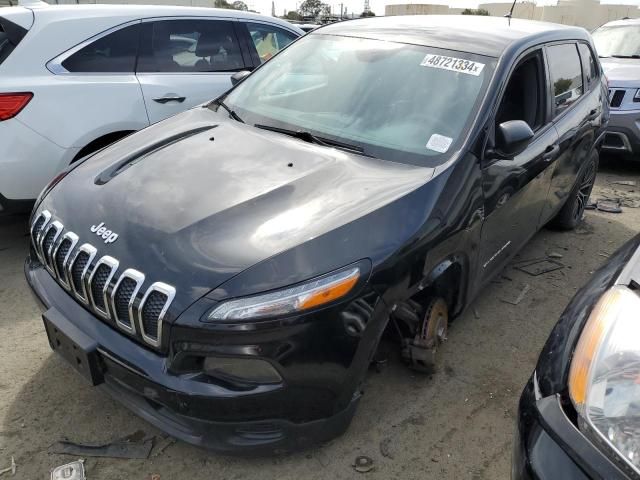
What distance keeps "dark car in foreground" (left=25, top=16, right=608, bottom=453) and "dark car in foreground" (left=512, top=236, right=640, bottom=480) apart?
2.06 feet

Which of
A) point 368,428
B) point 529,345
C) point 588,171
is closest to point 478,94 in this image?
point 529,345

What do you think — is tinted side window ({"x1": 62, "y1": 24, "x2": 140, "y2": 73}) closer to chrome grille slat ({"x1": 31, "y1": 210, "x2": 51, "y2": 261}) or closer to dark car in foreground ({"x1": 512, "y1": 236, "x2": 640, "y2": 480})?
chrome grille slat ({"x1": 31, "y1": 210, "x2": 51, "y2": 261})

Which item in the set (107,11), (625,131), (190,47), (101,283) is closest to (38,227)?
(101,283)

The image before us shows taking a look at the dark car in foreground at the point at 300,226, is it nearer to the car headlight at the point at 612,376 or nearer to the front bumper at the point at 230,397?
the front bumper at the point at 230,397

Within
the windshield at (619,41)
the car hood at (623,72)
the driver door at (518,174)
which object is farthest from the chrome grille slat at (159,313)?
the windshield at (619,41)

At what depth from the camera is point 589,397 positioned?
1.33 meters

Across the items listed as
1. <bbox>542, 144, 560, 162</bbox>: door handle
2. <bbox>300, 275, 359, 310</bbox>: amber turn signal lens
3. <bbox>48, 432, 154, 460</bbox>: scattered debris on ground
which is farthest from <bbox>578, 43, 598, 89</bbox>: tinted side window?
<bbox>48, 432, 154, 460</bbox>: scattered debris on ground

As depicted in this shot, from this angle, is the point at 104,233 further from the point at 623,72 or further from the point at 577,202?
the point at 623,72

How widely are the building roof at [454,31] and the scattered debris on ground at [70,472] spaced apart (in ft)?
8.63

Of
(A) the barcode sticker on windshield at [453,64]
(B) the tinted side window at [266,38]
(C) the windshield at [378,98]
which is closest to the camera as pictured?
(C) the windshield at [378,98]

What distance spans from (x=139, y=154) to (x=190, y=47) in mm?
2151

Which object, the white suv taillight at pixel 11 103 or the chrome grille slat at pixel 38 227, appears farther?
the white suv taillight at pixel 11 103

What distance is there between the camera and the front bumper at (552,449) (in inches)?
48.9

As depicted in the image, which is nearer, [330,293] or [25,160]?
[330,293]
